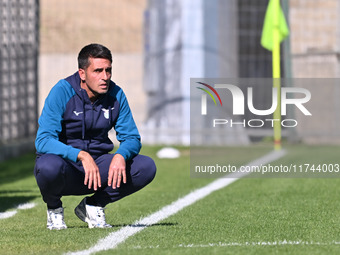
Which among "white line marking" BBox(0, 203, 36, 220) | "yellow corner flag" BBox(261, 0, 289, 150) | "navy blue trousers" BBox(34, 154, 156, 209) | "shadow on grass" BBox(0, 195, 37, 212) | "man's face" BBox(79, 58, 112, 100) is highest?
"yellow corner flag" BBox(261, 0, 289, 150)

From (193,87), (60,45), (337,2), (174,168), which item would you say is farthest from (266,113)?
(60,45)

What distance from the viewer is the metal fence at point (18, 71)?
15.9 m

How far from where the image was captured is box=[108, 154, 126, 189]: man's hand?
244 inches

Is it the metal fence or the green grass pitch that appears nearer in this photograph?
the green grass pitch

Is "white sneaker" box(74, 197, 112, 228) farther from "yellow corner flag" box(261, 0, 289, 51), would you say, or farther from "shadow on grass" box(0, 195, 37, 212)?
"yellow corner flag" box(261, 0, 289, 51)

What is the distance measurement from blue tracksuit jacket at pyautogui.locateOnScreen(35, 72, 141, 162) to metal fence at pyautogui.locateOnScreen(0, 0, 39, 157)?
887 cm

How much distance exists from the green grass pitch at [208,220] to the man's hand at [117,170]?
14.7 inches

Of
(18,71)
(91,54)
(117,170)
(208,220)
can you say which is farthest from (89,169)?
(18,71)

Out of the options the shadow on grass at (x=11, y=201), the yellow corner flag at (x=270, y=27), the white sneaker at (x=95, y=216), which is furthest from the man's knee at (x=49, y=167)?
the yellow corner flag at (x=270, y=27)

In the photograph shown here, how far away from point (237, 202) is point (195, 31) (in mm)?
12138

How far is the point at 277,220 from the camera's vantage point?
23.0 ft

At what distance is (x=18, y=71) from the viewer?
54.9 ft

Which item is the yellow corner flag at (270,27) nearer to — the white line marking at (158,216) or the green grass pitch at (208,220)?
the white line marking at (158,216)

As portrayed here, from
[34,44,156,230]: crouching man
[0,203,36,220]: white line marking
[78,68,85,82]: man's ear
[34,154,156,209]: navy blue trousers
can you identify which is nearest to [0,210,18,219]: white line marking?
[0,203,36,220]: white line marking
